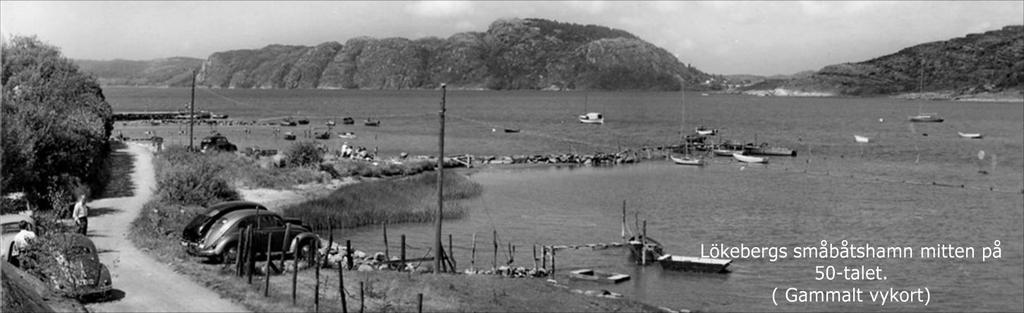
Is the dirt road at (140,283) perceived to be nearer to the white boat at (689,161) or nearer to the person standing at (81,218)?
the person standing at (81,218)

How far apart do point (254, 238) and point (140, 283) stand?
11.7 feet

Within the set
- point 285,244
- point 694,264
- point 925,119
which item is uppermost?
point 925,119

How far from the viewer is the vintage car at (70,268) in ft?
59.6

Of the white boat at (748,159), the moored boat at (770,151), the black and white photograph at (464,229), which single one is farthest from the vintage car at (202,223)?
the moored boat at (770,151)

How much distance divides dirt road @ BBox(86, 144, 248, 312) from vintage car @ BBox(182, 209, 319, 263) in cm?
140

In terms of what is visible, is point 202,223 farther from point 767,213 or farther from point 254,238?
point 767,213

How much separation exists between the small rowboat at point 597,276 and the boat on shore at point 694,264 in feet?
7.36

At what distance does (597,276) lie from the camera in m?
31.5

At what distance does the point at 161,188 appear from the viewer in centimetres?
3491

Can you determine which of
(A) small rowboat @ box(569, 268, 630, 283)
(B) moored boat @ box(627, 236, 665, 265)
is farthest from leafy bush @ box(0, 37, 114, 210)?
(B) moored boat @ box(627, 236, 665, 265)

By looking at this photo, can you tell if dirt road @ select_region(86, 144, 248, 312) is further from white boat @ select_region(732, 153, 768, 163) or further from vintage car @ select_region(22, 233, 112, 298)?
white boat @ select_region(732, 153, 768, 163)

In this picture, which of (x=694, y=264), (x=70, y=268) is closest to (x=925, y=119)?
(x=694, y=264)

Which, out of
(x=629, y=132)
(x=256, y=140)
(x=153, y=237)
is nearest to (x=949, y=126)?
(x=629, y=132)

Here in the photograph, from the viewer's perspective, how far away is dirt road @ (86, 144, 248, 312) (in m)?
18.3
